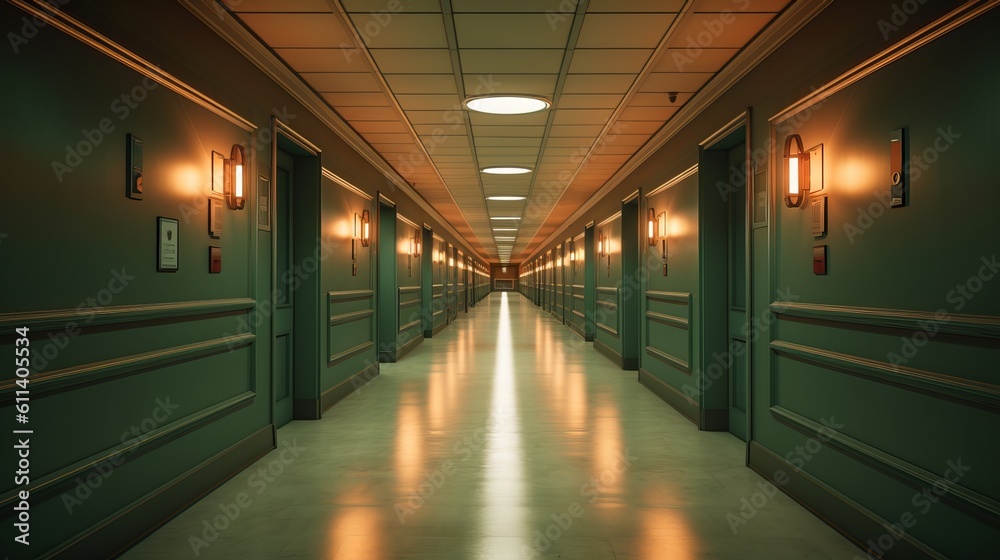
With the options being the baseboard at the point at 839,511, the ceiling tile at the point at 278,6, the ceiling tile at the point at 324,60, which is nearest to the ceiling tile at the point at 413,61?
the ceiling tile at the point at 324,60

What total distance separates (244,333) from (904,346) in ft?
13.1

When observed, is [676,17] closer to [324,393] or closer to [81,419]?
[81,419]

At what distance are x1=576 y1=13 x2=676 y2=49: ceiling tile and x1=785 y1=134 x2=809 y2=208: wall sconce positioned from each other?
44.9 inches

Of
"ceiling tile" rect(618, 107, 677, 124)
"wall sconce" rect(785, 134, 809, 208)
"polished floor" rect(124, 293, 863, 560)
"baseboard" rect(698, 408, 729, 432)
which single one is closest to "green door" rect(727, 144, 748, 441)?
"baseboard" rect(698, 408, 729, 432)

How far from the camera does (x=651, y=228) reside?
7516mm

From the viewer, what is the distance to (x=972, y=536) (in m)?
2.38

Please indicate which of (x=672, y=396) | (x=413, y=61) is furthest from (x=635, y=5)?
(x=672, y=396)

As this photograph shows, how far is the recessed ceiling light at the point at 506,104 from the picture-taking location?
567 cm

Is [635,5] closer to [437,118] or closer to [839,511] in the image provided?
[437,118]

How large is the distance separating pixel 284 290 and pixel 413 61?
2.52 m

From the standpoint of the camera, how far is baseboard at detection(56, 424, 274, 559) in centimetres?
275

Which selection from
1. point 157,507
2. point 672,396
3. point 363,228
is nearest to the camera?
point 157,507

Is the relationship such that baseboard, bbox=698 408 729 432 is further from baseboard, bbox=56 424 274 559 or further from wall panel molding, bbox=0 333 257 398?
wall panel molding, bbox=0 333 257 398

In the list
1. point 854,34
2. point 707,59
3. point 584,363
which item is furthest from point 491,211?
point 854,34
